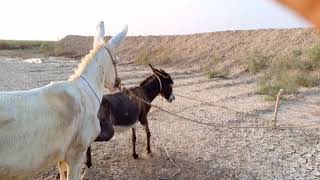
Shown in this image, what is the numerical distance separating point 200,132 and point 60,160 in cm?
487

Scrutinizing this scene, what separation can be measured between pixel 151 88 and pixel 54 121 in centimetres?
412

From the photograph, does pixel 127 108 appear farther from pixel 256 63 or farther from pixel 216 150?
Result: pixel 256 63

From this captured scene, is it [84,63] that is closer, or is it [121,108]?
[84,63]

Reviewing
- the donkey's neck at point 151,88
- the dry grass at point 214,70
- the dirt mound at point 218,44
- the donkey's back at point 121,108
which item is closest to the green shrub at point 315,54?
the dirt mound at point 218,44

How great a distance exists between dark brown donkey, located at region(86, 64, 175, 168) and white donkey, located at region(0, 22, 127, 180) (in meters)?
1.17

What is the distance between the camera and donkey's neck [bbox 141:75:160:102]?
8.65 m

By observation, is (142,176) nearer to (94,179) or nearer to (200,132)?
(94,179)

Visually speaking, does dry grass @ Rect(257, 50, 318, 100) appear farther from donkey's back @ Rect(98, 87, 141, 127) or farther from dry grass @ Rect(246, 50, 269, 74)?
donkey's back @ Rect(98, 87, 141, 127)

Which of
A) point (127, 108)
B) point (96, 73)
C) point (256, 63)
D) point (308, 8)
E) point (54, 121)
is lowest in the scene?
point (256, 63)

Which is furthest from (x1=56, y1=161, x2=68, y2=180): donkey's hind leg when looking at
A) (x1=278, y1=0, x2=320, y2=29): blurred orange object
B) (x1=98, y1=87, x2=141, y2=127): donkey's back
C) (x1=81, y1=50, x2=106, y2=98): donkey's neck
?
(x1=278, y1=0, x2=320, y2=29): blurred orange object

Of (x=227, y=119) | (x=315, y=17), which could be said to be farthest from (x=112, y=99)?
(x=315, y=17)

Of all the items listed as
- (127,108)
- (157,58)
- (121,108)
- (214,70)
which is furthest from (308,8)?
(157,58)

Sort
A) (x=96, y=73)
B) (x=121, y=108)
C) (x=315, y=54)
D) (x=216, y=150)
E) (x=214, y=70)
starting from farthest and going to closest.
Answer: (x=214, y=70)
(x=315, y=54)
(x=216, y=150)
(x=121, y=108)
(x=96, y=73)

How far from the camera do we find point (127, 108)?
297 inches
